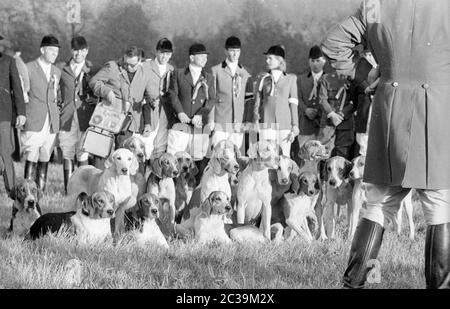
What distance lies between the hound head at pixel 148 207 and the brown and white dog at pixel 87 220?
315 mm

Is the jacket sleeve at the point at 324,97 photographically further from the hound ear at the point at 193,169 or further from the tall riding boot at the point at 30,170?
the tall riding boot at the point at 30,170

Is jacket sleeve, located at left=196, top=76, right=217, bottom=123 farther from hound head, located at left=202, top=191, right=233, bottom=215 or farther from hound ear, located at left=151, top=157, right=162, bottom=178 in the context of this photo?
hound head, located at left=202, top=191, right=233, bottom=215

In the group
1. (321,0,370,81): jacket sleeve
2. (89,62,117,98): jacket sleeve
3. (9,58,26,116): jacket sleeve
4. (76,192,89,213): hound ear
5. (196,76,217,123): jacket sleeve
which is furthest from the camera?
(196,76,217,123): jacket sleeve

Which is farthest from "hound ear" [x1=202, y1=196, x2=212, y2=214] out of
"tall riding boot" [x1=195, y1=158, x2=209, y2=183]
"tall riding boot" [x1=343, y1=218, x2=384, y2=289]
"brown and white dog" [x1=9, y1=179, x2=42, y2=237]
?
"tall riding boot" [x1=343, y1=218, x2=384, y2=289]

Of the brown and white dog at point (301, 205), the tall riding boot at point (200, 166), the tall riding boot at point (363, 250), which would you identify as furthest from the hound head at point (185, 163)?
the tall riding boot at point (363, 250)

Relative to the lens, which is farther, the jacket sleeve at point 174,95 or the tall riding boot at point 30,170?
the jacket sleeve at point 174,95

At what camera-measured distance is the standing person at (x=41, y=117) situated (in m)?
11.0

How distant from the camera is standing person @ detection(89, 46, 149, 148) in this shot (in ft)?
36.9

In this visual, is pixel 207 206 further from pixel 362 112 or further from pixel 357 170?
pixel 362 112

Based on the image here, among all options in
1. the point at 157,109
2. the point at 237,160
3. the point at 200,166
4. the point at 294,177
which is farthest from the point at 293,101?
the point at 294,177

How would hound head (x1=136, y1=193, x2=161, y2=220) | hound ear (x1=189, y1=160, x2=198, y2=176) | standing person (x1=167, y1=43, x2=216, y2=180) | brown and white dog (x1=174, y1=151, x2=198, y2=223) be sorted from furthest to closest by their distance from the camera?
standing person (x1=167, y1=43, x2=216, y2=180) < hound ear (x1=189, y1=160, x2=198, y2=176) < brown and white dog (x1=174, y1=151, x2=198, y2=223) < hound head (x1=136, y1=193, x2=161, y2=220)

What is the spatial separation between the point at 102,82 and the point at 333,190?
121 inches

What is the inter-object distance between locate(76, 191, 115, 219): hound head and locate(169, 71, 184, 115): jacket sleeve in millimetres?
2746

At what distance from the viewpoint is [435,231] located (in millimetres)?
5727
